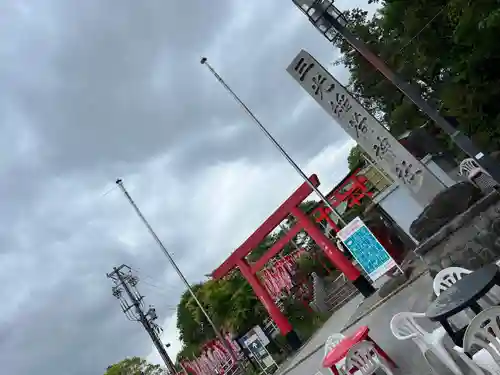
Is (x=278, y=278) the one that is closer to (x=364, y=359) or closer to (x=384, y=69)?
(x=384, y=69)

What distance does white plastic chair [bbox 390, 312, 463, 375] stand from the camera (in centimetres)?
495

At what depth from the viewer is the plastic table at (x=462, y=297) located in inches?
171

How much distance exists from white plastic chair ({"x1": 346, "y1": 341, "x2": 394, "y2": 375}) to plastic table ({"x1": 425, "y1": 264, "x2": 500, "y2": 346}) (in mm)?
1353

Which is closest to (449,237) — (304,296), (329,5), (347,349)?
(347,349)

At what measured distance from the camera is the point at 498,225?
25.8ft

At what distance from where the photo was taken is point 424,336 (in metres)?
5.22

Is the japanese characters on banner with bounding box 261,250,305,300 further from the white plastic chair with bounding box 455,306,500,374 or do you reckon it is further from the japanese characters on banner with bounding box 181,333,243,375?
the white plastic chair with bounding box 455,306,500,374

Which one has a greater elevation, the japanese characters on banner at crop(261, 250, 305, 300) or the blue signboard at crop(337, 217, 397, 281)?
the japanese characters on banner at crop(261, 250, 305, 300)

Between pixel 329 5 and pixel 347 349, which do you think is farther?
pixel 329 5

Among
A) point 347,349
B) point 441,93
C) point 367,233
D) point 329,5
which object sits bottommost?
point 347,349

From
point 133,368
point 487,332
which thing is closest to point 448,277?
point 487,332

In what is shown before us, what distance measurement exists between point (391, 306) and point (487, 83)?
8.17 m

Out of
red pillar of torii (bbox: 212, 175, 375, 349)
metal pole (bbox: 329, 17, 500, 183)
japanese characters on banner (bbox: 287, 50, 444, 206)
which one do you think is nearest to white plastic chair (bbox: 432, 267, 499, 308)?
metal pole (bbox: 329, 17, 500, 183)

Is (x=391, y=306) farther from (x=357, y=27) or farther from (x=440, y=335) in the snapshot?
(x=357, y=27)
